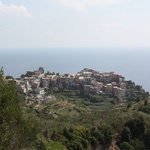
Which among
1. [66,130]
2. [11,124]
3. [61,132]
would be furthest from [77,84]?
[11,124]

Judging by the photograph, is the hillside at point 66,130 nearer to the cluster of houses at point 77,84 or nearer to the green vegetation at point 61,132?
the green vegetation at point 61,132

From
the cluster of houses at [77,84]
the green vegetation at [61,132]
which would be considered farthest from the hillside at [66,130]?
the cluster of houses at [77,84]

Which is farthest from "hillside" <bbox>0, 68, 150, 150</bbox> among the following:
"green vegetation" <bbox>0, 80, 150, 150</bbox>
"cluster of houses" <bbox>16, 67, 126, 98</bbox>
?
"cluster of houses" <bbox>16, 67, 126, 98</bbox>

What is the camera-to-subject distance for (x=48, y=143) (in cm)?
1567

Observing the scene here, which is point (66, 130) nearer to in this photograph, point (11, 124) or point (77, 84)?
point (11, 124)

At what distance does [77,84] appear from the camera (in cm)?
6631

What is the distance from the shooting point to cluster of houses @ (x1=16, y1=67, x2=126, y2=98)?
61.1 metres

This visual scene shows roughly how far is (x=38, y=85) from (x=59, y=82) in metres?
5.09

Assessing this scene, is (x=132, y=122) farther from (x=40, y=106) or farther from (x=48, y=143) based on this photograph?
(x=40, y=106)

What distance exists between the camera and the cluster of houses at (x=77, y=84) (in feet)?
200

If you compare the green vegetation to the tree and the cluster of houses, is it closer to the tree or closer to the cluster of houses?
the tree

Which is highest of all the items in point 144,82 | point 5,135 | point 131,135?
point 5,135

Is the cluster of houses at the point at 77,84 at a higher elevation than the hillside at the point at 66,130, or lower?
lower

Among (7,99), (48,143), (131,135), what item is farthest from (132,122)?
(7,99)
